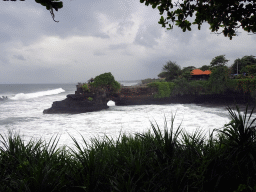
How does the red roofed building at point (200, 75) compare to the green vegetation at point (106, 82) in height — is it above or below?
above

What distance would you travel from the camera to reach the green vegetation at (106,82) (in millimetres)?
22250

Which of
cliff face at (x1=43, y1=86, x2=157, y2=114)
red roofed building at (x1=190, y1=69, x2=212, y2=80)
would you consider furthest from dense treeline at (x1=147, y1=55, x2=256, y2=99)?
red roofed building at (x1=190, y1=69, x2=212, y2=80)

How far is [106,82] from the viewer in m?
22.6

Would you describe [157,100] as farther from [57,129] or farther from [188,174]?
[188,174]

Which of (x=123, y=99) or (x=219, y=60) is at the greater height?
(x=219, y=60)

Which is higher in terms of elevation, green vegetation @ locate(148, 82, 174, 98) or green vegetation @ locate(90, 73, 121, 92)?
green vegetation @ locate(90, 73, 121, 92)

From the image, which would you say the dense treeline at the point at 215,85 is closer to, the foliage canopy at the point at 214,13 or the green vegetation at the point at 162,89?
the green vegetation at the point at 162,89

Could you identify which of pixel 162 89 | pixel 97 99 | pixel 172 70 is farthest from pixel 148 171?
pixel 172 70

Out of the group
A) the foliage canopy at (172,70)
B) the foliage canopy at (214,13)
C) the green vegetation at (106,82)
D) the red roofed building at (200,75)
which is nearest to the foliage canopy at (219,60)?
the red roofed building at (200,75)

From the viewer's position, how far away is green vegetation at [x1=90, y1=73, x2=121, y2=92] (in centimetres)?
2225

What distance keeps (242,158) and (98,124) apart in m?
11.4

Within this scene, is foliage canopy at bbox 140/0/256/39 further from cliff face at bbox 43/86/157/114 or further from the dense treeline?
the dense treeline

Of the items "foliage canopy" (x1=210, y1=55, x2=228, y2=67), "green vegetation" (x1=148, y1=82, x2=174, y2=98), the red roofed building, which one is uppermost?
"foliage canopy" (x1=210, y1=55, x2=228, y2=67)

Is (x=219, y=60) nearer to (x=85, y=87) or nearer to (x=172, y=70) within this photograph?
(x=172, y=70)
